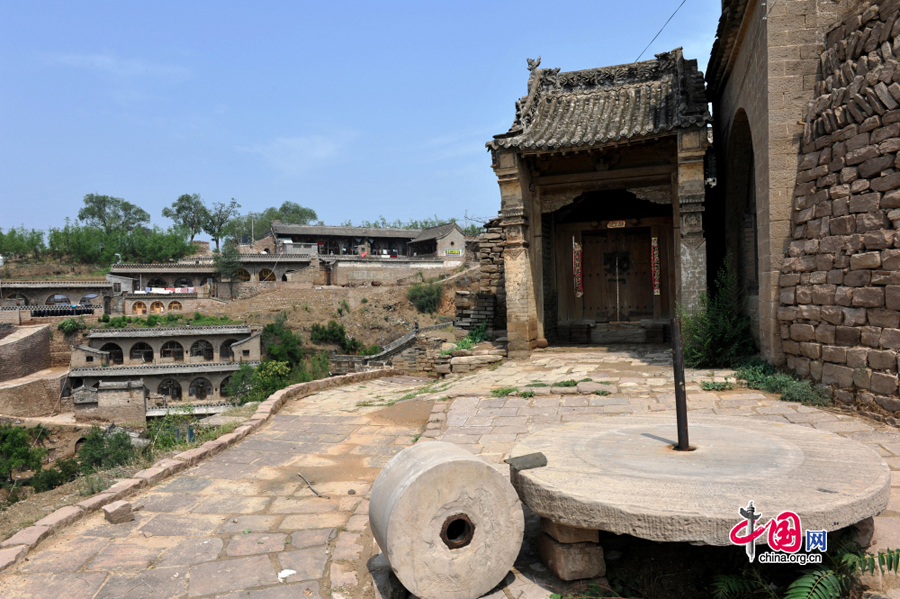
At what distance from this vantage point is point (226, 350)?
3431 centimetres

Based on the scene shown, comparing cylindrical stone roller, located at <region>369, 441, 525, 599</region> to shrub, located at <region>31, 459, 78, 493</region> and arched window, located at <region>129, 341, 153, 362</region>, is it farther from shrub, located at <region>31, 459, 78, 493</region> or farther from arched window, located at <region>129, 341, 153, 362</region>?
arched window, located at <region>129, 341, 153, 362</region>

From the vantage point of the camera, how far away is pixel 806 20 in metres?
6.71

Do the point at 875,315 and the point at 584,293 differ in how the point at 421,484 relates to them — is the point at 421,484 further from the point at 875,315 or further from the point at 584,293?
the point at 584,293

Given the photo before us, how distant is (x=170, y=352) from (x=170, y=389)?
300 centimetres

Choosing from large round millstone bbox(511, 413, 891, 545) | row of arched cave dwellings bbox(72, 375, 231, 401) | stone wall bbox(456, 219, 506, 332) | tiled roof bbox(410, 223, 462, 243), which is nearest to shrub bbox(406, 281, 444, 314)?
tiled roof bbox(410, 223, 462, 243)

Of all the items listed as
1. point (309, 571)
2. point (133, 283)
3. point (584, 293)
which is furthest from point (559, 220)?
point (133, 283)

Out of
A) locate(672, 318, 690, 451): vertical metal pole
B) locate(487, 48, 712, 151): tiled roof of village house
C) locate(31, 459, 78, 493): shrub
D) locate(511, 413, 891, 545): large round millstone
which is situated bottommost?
locate(31, 459, 78, 493): shrub

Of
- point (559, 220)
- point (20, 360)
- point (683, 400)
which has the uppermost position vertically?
point (559, 220)

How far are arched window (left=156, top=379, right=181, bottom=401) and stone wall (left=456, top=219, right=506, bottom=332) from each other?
24066mm

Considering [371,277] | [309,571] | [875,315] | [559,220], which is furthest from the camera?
[371,277]

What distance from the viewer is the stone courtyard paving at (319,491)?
313cm

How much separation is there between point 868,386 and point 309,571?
5.37m

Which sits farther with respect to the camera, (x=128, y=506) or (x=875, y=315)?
(x=875, y=315)

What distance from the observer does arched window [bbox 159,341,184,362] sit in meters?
33.2
